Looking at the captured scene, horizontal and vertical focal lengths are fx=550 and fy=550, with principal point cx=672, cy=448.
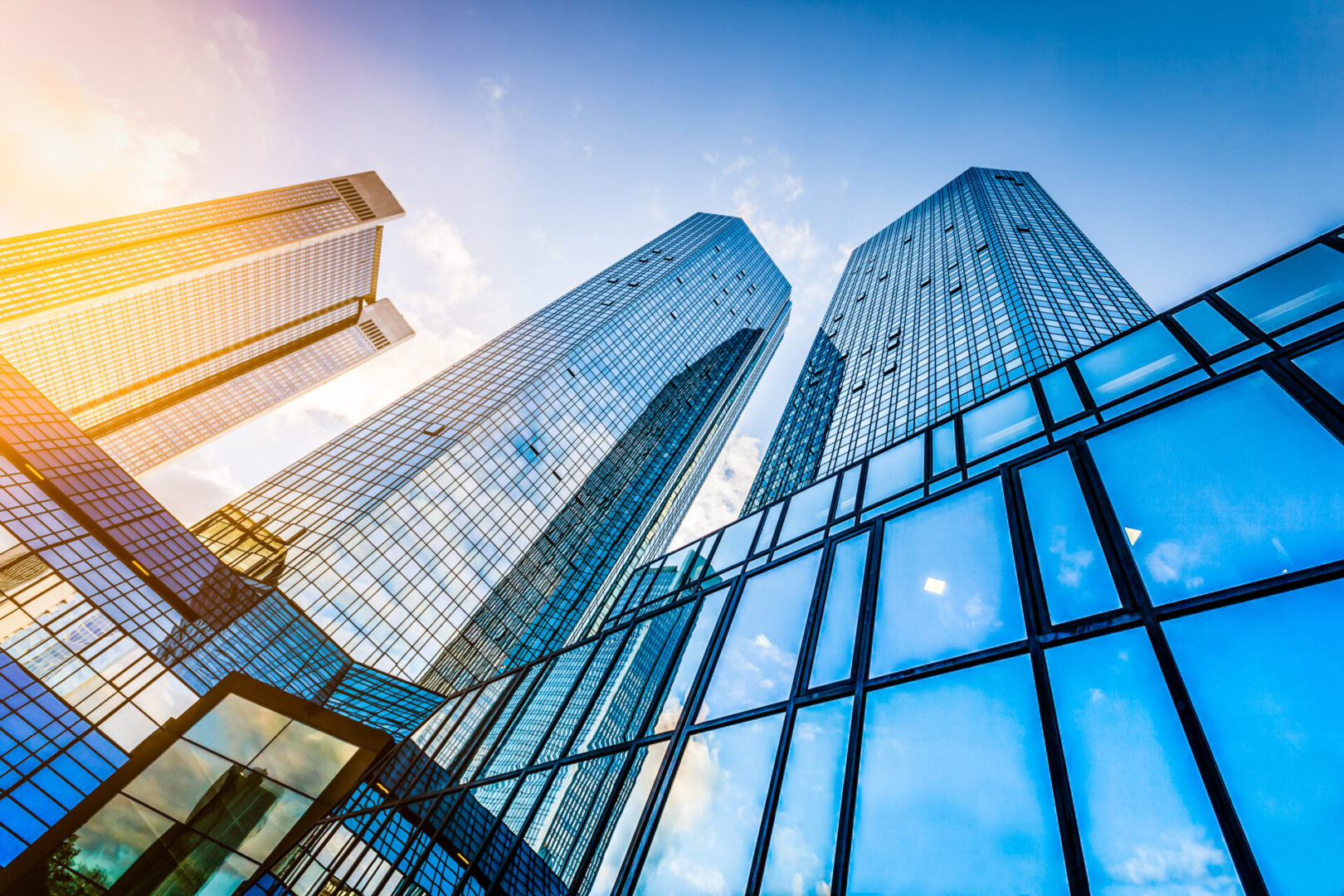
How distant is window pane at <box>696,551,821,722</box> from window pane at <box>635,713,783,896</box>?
53 cm

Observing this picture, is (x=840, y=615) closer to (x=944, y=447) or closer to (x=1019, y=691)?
(x=1019, y=691)

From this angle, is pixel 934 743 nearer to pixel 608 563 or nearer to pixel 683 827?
pixel 683 827

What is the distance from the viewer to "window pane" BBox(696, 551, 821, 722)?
891 cm

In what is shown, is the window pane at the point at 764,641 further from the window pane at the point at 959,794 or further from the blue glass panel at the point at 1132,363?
the blue glass panel at the point at 1132,363

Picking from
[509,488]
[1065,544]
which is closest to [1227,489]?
[1065,544]

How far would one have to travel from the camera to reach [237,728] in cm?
1491

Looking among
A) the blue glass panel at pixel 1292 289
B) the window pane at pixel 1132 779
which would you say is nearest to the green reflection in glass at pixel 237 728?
the window pane at pixel 1132 779

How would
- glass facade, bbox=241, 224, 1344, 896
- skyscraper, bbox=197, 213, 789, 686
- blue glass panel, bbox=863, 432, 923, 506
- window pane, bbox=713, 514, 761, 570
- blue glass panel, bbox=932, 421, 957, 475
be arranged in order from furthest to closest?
skyscraper, bbox=197, 213, 789, 686 → window pane, bbox=713, 514, 761, 570 → blue glass panel, bbox=863, 432, 923, 506 → blue glass panel, bbox=932, 421, 957, 475 → glass facade, bbox=241, 224, 1344, 896

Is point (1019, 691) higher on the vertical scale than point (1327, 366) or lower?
lower

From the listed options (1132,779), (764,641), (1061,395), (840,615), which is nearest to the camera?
(1132,779)

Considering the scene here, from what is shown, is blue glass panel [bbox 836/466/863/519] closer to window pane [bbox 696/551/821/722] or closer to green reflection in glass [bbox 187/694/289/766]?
window pane [bbox 696/551/821/722]

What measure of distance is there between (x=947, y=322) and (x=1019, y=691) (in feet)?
229

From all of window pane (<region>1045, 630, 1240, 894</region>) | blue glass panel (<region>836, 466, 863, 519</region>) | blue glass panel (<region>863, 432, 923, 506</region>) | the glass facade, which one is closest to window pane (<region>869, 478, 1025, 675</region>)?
the glass facade

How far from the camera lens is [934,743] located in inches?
235
